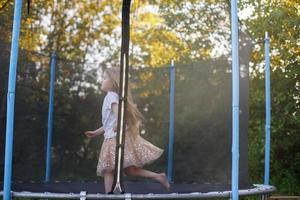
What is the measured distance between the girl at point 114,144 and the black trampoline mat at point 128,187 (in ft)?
1.21

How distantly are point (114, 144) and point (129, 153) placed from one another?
11 cm

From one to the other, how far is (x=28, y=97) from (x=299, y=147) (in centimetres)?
277

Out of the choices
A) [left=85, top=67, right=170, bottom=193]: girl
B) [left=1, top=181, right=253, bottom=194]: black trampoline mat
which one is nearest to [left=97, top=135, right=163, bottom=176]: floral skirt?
[left=85, top=67, right=170, bottom=193]: girl

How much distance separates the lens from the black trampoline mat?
3.41 metres

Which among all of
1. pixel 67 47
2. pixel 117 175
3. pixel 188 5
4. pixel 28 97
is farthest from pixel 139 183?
pixel 67 47

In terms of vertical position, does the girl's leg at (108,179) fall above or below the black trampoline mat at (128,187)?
above

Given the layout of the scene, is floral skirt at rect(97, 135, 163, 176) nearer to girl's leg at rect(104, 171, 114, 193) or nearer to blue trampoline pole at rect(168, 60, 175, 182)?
girl's leg at rect(104, 171, 114, 193)

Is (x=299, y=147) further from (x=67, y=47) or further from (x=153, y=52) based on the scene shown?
(x=67, y=47)

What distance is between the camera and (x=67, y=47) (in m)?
6.87

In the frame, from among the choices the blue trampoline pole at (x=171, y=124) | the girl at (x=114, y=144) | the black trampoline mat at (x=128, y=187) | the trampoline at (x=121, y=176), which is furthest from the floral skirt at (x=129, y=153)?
the blue trampoline pole at (x=171, y=124)

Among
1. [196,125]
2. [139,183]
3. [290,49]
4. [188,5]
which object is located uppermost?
[188,5]

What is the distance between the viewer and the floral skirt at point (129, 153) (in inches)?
118

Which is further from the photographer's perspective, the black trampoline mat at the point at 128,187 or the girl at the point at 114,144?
the black trampoline mat at the point at 128,187

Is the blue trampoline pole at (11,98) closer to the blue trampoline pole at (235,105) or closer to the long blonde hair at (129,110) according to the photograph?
the long blonde hair at (129,110)
